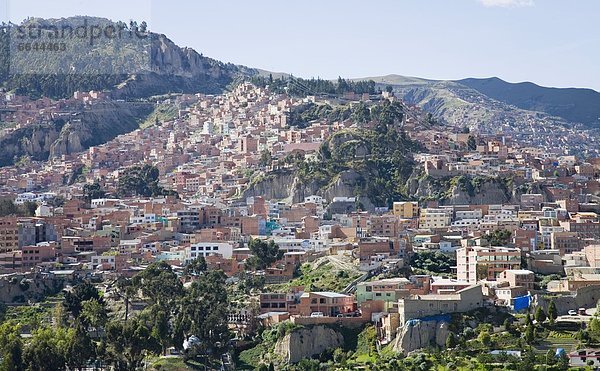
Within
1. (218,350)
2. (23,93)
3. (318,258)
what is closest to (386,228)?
(318,258)

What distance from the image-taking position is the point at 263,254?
1999 inches

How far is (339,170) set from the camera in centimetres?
6831

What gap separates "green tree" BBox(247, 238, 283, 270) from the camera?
50.3m

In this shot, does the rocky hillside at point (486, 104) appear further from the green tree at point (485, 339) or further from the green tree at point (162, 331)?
the green tree at point (485, 339)

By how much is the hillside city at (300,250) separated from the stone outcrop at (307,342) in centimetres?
5

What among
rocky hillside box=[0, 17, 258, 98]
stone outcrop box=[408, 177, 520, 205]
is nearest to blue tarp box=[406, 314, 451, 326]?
stone outcrop box=[408, 177, 520, 205]

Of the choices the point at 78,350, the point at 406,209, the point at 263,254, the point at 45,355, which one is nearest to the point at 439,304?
the point at 78,350

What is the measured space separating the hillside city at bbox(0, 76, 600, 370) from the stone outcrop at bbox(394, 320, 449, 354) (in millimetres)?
65

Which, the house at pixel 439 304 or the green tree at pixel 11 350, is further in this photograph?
the house at pixel 439 304

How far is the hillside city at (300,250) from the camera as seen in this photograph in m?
40.2

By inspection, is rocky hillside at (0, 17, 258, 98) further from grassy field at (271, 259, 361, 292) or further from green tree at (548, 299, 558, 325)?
green tree at (548, 299, 558, 325)

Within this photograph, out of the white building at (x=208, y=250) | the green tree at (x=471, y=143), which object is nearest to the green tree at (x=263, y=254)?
the white building at (x=208, y=250)

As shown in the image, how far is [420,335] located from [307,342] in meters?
3.84

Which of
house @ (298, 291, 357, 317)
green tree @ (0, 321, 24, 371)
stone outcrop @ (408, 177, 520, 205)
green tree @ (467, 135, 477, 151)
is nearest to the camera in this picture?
green tree @ (0, 321, 24, 371)
